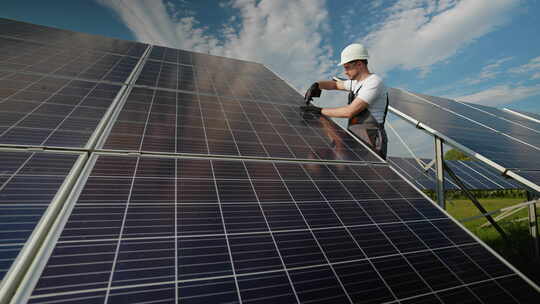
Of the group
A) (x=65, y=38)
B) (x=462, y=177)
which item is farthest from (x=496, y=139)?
(x=65, y=38)

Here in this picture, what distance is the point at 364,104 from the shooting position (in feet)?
17.7

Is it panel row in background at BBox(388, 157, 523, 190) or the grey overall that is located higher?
the grey overall

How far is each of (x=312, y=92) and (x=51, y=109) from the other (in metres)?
5.49

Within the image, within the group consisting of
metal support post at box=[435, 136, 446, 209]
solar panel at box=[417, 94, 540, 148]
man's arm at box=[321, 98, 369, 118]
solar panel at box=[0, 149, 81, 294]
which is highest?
man's arm at box=[321, 98, 369, 118]

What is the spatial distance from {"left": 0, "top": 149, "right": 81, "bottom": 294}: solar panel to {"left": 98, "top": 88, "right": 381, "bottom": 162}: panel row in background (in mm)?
628

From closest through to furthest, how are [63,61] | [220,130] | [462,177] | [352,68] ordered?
[220,130] < [352,68] < [63,61] < [462,177]

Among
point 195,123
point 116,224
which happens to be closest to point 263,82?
point 195,123

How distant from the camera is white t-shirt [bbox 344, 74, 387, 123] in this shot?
5.34m

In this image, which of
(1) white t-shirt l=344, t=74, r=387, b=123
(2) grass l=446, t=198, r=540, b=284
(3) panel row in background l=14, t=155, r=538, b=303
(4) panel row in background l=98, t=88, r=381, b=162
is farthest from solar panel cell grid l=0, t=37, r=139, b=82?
(2) grass l=446, t=198, r=540, b=284

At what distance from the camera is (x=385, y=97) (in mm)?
5648

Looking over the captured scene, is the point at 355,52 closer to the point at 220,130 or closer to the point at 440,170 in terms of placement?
the point at 440,170

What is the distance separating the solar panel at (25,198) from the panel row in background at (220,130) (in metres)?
0.63

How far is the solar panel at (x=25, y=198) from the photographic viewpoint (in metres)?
1.72

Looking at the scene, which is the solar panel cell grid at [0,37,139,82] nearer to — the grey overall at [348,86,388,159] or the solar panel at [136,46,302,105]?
the solar panel at [136,46,302,105]
